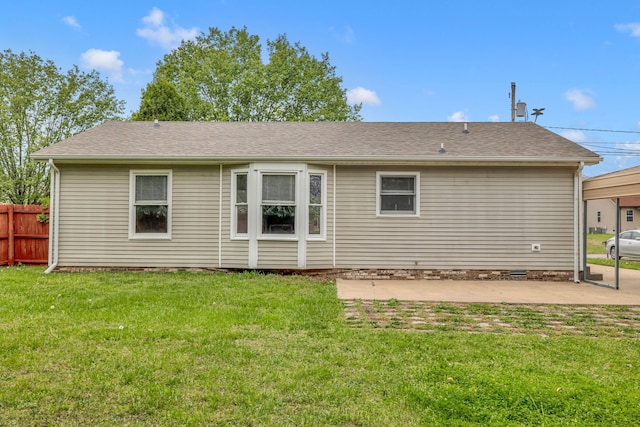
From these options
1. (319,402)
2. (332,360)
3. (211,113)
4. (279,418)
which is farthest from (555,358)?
(211,113)

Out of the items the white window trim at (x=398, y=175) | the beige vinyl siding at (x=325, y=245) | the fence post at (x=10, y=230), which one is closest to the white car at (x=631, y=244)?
the white window trim at (x=398, y=175)

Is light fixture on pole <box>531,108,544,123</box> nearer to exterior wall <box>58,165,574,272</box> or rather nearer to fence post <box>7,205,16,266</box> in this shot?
exterior wall <box>58,165,574,272</box>

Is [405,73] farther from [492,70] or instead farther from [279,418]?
[279,418]

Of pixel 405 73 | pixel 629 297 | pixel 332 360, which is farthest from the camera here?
pixel 405 73

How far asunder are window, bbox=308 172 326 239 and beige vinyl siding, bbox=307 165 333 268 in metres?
0.11

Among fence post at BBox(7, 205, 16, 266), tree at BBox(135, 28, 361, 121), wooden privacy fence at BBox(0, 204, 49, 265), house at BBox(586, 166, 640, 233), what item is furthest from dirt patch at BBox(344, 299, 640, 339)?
tree at BBox(135, 28, 361, 121)

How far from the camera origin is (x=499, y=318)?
5.39 metres

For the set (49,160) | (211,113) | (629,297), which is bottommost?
(629,297)

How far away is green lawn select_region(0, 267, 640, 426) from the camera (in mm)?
2645

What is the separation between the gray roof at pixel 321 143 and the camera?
879 centimetres

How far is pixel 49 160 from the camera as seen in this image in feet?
29.1

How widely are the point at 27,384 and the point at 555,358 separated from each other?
4467mm

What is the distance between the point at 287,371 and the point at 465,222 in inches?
267

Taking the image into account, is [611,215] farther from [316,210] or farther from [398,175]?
[316,210]
